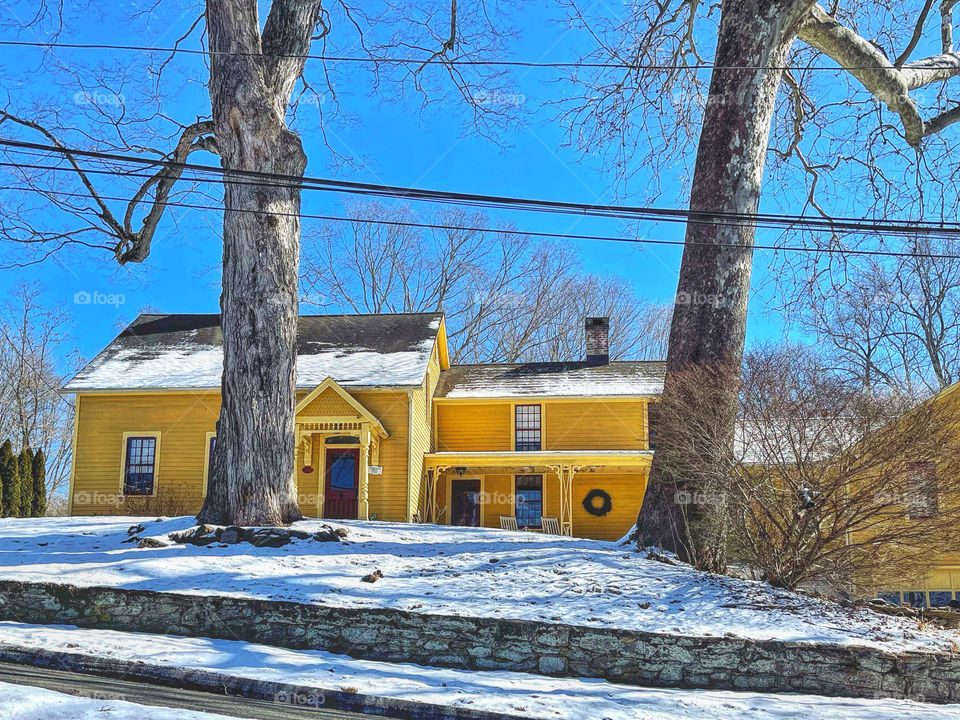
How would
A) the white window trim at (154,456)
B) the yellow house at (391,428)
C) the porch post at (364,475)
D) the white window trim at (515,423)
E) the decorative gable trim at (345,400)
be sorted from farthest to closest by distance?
the white window trim at (515,423) → the white window trim at (154,456) → the yellow house at (391,428) → the decorative gable trim at (345,400) → the porch post at (364,475)

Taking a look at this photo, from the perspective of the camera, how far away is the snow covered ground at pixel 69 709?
4.37 metres

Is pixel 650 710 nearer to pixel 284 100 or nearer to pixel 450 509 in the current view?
pixel 284 100

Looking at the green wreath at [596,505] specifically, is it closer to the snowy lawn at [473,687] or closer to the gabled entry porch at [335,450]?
the gabled entry porch at [335,450]

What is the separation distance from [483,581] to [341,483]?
12.2 metres

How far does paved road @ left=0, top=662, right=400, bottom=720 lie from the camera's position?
495 cm

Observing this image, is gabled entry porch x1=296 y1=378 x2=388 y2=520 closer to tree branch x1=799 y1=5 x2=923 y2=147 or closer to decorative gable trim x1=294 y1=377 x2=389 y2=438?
decorative gable trim x1=294 y1=377 x2=389 y2=438

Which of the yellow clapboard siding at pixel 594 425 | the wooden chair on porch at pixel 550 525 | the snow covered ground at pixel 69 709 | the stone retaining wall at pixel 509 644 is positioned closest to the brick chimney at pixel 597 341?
the yellow clapboard siding at pixel 594 425

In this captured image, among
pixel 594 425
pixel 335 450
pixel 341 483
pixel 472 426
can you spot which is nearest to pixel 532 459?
pixel 594 425

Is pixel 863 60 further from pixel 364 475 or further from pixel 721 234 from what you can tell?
pixel 364 475

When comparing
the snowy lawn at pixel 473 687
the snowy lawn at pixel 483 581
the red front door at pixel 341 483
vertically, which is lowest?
the snowy lawn at pixel 473 687

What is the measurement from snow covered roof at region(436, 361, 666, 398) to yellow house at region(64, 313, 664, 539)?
0.06 meters

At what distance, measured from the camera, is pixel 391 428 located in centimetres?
1930

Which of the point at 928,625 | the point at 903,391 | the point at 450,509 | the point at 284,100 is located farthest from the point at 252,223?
the point at 450,509

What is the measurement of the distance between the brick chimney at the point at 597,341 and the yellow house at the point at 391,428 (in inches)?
2.5
